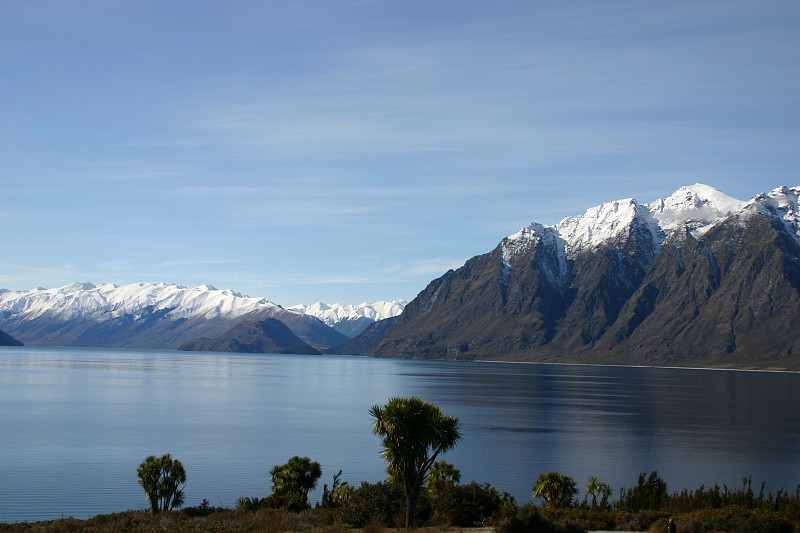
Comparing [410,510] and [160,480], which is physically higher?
[410,510]

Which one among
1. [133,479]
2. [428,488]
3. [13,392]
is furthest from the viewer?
[13,392]

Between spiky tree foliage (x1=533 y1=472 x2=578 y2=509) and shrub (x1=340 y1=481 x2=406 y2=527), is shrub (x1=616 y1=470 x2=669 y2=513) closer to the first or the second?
spiky tree foliage (x1=533 y1=472 x2=578 y2=509)

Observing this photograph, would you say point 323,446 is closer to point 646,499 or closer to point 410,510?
point 646,499

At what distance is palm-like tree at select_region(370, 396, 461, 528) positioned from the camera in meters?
49.7

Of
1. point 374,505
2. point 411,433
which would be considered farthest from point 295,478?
point 411,433

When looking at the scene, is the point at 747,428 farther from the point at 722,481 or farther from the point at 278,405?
the point at 278,405

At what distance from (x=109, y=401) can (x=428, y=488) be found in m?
137

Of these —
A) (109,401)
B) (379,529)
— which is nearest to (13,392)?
(109,401)

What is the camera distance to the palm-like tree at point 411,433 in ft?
163

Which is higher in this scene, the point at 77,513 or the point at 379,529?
the point at 379,529

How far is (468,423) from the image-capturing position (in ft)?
463

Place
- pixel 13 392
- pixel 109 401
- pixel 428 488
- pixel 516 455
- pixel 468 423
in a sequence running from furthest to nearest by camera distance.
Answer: pixel 13 392 → pixel 109 401 → pixel 468 423 → pixel 516 455 → pixel 428 488

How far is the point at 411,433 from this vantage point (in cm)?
5003

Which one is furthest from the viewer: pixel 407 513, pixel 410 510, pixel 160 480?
pixel 160 480
